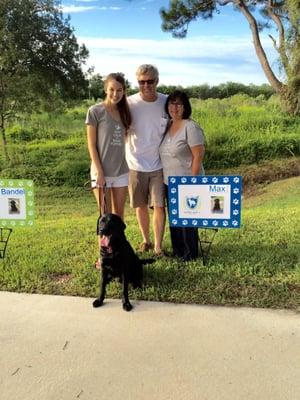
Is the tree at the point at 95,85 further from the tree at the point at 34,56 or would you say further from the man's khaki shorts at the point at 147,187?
the man's khaki shorts at the point at 147,187

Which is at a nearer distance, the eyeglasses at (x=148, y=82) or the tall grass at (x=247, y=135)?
the eyeglasses at (x=148, y=82)

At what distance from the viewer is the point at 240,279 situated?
12.1ft

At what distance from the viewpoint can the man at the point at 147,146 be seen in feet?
12.9

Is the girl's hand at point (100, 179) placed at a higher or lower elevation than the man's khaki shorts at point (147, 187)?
higher

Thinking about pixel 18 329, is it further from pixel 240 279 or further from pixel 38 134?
pixel 38 134

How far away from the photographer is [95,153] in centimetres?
381

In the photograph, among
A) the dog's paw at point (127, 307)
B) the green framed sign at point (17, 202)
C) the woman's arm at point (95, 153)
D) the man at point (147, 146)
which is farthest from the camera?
the green framed sign at point (17, 202)

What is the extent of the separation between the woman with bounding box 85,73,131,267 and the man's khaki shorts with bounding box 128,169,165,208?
0.22 metres

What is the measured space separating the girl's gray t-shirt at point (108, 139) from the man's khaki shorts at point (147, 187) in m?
0.27

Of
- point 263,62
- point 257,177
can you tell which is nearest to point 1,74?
point 257,177

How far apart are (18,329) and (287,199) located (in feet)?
21.1

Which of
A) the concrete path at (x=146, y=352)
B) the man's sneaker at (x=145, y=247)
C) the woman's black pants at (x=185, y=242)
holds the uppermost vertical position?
the woman's black pants at (x=185, y=242)

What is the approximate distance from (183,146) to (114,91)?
2.38 feet

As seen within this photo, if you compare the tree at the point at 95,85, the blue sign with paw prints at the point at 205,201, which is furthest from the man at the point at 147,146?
the tree at the point at 95,85
